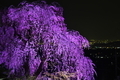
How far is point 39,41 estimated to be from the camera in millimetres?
4488

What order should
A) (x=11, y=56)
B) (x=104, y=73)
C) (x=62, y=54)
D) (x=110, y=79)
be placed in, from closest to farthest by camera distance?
(x=11, y=56), (x=62, y=54), (x=110, y=79), (x=104, y=73)

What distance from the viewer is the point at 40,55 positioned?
15.1 feet

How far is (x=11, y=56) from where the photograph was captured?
13.8 ft

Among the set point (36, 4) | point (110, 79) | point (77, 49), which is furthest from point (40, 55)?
point (110, 79)

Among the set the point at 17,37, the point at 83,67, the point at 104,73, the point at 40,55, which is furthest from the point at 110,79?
the point at 17,37

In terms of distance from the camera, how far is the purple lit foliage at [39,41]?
4.24 metres

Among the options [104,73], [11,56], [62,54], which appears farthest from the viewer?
[104,73]

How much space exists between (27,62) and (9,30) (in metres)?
1.17

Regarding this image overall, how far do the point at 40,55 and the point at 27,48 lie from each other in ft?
1.76

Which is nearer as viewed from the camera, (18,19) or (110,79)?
(18,19)

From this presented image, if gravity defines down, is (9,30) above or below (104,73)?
above

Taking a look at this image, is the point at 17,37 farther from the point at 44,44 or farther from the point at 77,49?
the point at 77,49

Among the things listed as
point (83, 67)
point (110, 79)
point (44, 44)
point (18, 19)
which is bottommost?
point (110, 79)

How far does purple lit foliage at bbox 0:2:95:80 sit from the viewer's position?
4.24 m
